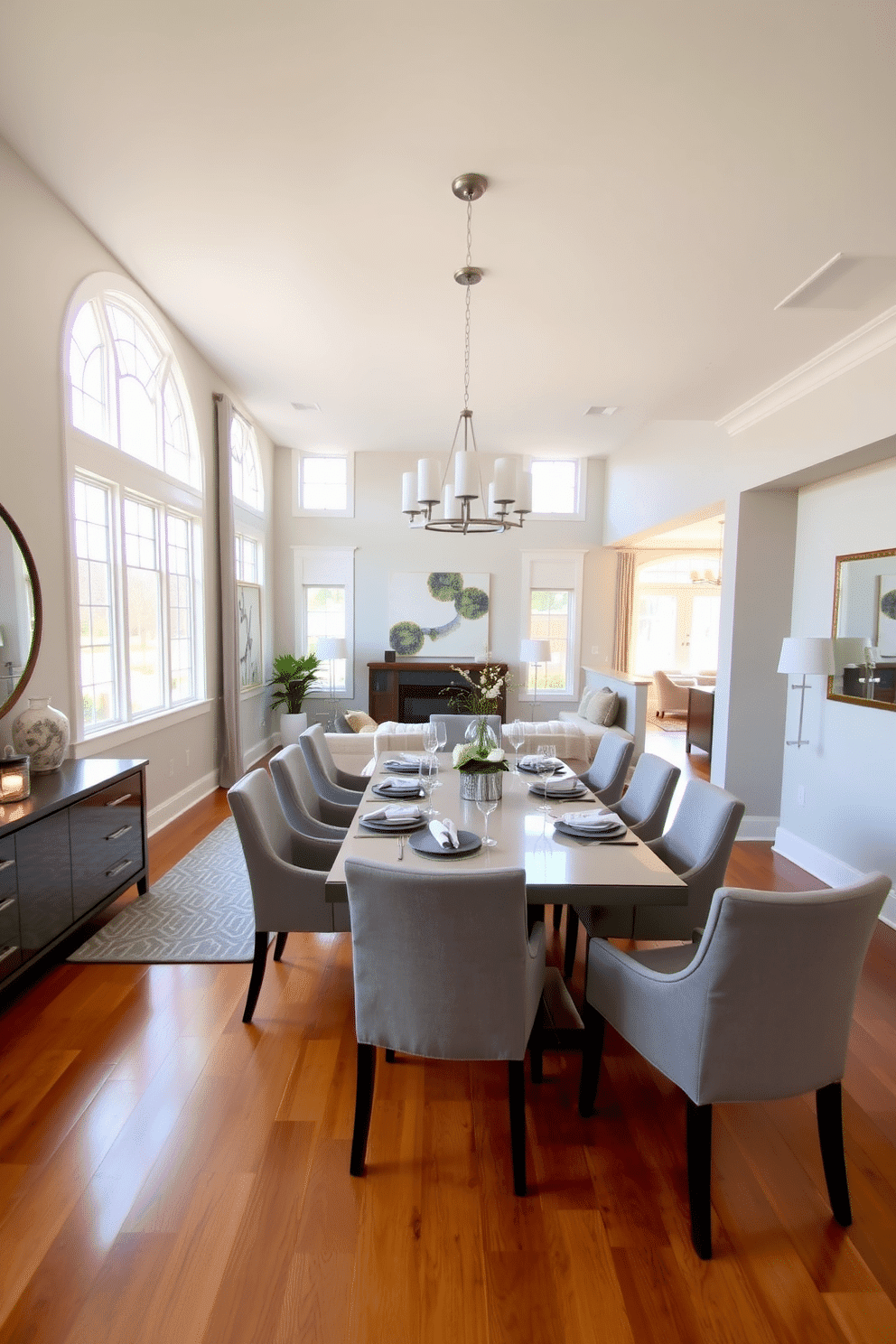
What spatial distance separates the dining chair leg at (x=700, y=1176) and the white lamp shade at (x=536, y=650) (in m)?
6.61

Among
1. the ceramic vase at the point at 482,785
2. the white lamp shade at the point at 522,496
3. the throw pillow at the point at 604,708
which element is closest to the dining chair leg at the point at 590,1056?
the ceramic vase at the point at 482,785

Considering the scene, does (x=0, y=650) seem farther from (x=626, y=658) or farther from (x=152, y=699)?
(x=626, y=658)

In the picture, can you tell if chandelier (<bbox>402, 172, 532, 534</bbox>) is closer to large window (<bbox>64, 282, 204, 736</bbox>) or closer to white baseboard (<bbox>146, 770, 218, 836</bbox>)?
large window (<bbox>64, 282, 204, 736</bbox>)

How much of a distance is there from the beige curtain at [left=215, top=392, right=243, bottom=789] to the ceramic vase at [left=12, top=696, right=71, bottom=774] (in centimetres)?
281

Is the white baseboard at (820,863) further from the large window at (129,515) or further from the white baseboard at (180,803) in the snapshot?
the large window at (129,515)

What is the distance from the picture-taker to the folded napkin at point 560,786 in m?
3.00

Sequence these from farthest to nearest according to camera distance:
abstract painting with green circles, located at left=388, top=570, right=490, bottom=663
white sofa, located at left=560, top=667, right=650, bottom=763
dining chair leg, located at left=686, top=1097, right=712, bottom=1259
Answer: abstract painting with green circles, located at left=388, top=570, right=490, bottom=663 < white sofa, located at left=560, top=667, right=650, bottom=763 < dining chair leg, located at left=686, top=1097, right=712, bottom=1259

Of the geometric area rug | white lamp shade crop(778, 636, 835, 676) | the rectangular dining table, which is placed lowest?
the geometric area rug

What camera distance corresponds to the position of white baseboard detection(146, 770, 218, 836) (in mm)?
4773

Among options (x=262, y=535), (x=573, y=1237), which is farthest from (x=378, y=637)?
(x=573, y=1237)

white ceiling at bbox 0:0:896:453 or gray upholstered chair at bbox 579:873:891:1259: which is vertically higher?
white ceiling at bbox 0:0:896:453

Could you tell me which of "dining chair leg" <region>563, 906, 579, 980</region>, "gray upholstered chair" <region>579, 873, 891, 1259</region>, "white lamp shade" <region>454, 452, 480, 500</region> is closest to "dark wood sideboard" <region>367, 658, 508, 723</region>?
"white lamp shade" <region>454, 452, 480, 500</region>

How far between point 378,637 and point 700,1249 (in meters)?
7.65

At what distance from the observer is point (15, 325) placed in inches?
125
